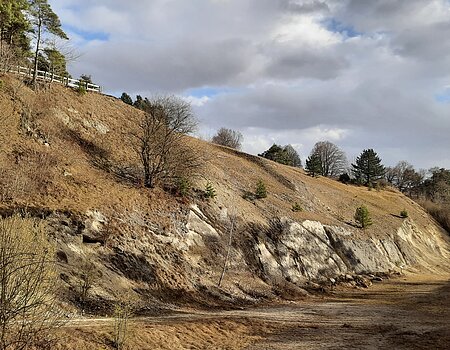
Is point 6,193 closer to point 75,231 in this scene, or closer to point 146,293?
point 75,231

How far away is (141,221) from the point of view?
85.5 feet

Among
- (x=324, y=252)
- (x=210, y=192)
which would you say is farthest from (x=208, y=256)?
(x=324, y=252)

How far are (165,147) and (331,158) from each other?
263 ft

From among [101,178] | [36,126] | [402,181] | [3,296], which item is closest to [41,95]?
[36,126]

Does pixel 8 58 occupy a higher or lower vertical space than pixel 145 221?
higher

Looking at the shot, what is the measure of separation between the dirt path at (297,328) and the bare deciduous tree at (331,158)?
78242mm

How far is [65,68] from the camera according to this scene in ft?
129

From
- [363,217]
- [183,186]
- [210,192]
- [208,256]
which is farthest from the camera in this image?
[363,217]

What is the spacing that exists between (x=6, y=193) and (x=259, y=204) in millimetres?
23552

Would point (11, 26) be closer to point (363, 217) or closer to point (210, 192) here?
point (210, 192)

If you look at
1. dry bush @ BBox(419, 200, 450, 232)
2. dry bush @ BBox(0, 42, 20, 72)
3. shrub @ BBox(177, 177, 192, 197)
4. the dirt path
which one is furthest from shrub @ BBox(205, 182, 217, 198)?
dry bush @ BBox(419, 200, 450, 232)

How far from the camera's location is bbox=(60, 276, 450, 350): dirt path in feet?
50.1

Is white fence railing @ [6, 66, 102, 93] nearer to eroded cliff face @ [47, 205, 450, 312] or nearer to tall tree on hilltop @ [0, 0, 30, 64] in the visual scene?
tall tree on hilltop @ [0, 0, 30, 64]

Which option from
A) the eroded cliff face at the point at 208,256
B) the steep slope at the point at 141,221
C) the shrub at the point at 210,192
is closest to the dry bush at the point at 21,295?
the steep slope at the point at 141,221
